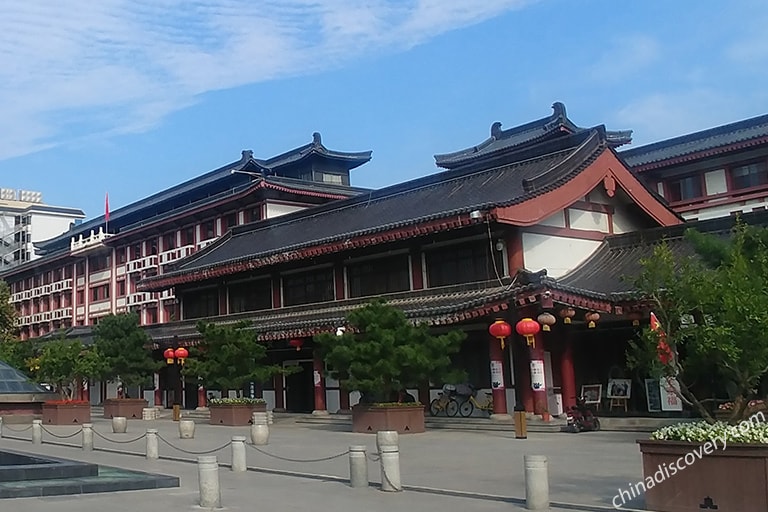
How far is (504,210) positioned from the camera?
962 inches

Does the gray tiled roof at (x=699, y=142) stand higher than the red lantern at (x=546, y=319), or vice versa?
the gray tiled roof at (x=699, y=142)

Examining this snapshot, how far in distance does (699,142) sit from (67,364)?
27.8m

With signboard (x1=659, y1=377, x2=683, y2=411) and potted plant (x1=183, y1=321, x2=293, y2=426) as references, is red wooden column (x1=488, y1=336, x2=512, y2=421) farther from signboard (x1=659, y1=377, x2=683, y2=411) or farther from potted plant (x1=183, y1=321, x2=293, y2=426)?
potted plant (x1=183, y1=321, x2=293, y2=426)

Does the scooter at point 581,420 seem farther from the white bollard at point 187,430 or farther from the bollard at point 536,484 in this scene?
Answer: the bollard at point 536,484

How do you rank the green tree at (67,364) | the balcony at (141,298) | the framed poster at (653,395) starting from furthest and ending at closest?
the balcony at (141,298), the green tree at (67,364), the framed poster at (653,395)

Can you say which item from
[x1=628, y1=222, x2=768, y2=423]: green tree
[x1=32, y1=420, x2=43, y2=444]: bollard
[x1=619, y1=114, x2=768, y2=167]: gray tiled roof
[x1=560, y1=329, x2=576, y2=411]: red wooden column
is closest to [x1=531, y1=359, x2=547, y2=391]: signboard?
[x1=560, y1=329, x2=576, y2=411]: red wooden column

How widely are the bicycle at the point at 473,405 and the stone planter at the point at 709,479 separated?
50.6 feet

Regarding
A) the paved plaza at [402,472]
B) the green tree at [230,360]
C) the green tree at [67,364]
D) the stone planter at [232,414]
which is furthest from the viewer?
the green tree at [67,364]

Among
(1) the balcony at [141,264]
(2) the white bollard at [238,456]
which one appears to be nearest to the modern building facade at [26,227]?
(1) the balcony at [141,264]

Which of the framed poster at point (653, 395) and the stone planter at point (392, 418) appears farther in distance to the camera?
the framed poster at point (653, 395)

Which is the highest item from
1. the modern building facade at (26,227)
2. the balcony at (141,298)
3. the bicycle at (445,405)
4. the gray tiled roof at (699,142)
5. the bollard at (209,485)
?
the modern building facade at (26,227)

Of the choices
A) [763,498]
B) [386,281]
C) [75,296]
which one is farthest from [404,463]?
[75,296]

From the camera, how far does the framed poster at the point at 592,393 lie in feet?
81.3

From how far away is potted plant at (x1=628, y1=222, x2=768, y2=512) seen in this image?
9.71 metres
